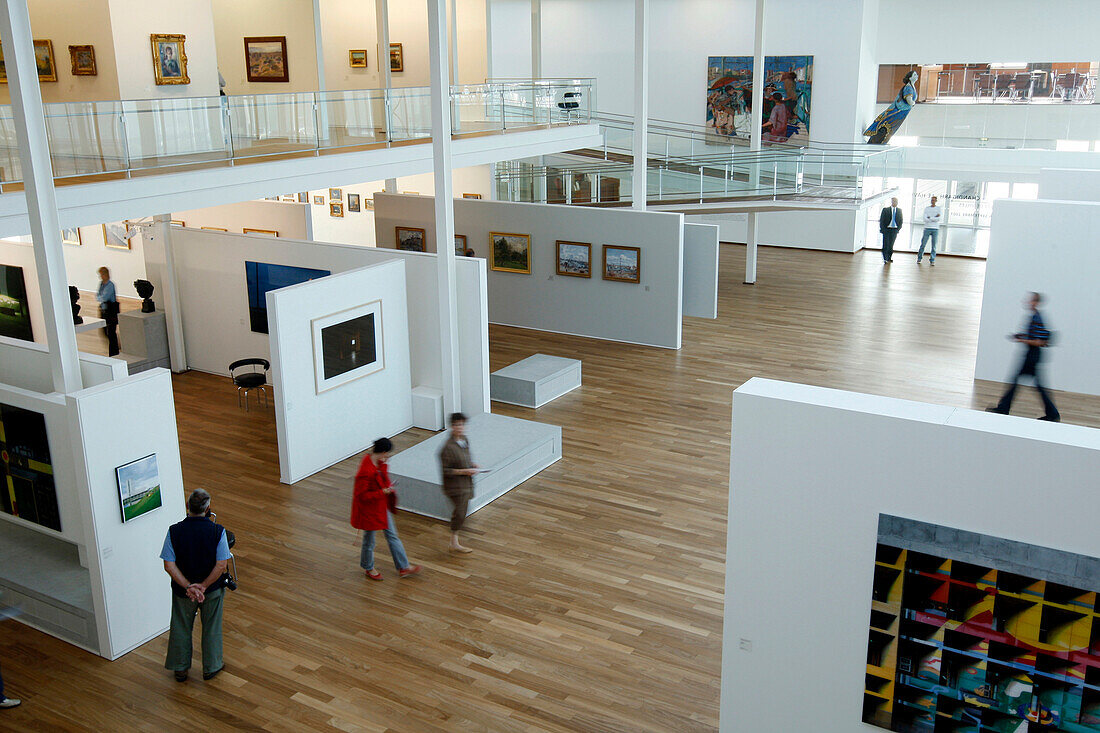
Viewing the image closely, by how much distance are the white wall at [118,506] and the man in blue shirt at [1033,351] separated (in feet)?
31.2

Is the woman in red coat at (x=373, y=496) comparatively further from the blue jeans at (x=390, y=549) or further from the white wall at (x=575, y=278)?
the white wall at (x=575, y=278)

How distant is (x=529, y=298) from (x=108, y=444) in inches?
422

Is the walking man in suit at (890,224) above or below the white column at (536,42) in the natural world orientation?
below

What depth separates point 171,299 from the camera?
1436 centimetres

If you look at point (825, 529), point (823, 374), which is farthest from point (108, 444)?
point (823, 374)

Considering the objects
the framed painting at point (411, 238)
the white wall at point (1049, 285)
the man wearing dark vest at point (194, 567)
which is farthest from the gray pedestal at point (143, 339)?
the white wall at point (1049, 285)

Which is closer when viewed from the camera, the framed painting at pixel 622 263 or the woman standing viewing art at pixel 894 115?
the framed painting at pixel 622 263

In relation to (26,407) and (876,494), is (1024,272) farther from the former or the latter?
(26,407)

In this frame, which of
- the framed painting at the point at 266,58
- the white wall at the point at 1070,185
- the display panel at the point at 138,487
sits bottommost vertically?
the display panel at the point at 138,487

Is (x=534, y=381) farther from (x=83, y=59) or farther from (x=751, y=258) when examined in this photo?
(x=751, y=258)

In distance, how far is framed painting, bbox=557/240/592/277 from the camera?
16.4 meters

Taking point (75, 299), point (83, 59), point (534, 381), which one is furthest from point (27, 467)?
point (83, 59)

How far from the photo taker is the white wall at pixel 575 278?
15695 mm

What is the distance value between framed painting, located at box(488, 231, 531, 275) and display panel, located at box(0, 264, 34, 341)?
7.97m
